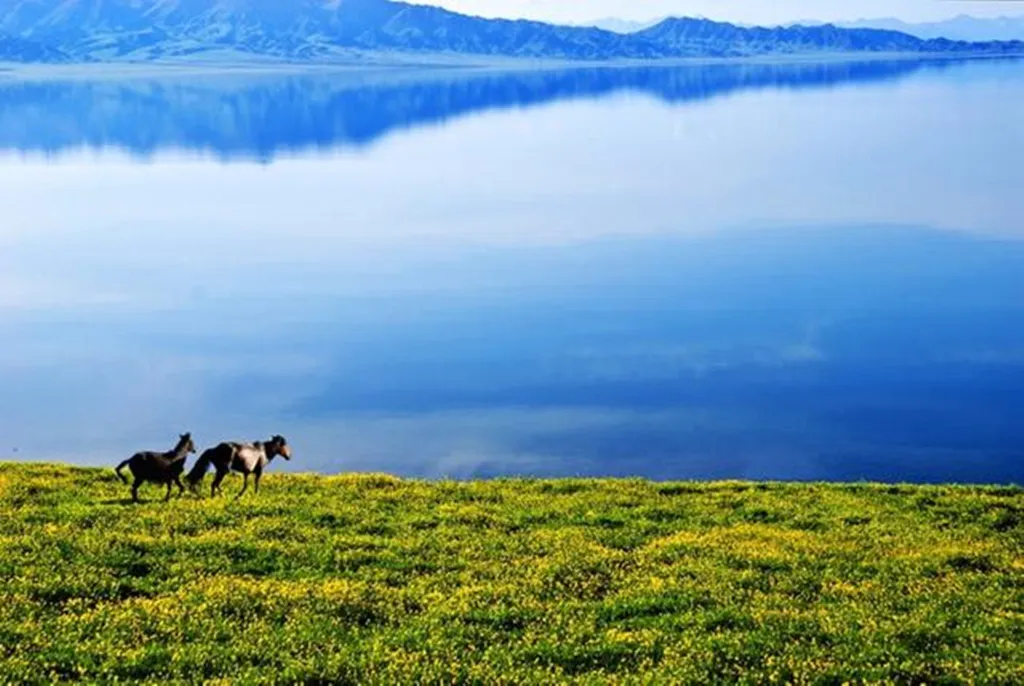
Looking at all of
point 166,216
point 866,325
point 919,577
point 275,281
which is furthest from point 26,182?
point 919,577

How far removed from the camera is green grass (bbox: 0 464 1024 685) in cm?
1766

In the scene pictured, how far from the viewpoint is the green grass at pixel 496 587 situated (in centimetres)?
1766

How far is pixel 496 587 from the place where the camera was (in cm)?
2175

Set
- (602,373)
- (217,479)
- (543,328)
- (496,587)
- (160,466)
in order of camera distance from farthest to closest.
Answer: (543,328) → (602,373) → (217,479) → (160,466) → (496,587)

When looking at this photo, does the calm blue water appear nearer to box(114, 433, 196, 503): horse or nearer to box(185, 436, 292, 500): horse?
box(185, 436, 292, 500): horse

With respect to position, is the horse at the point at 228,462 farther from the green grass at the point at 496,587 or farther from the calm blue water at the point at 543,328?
the calm blue water at the point at 543,328

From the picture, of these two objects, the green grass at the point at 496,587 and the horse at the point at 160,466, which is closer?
the green grass at the point at 496,587

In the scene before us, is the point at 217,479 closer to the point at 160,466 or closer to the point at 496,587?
the point at 160,466

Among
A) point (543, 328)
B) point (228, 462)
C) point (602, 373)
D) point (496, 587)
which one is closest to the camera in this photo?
point (496, 587)

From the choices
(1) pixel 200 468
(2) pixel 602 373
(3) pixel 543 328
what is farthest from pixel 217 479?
(3) pixel 543 328

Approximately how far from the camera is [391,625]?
779 inches

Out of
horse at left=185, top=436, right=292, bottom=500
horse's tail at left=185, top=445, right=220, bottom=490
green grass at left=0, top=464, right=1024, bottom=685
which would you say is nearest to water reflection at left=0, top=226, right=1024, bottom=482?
green grass at left=0, top=464, right=1024, bottom=685

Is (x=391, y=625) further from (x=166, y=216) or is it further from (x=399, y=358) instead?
(x=166, y=216)

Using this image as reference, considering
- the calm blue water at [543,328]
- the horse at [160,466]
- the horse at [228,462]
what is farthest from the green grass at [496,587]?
the calm blue water at [543,328]
